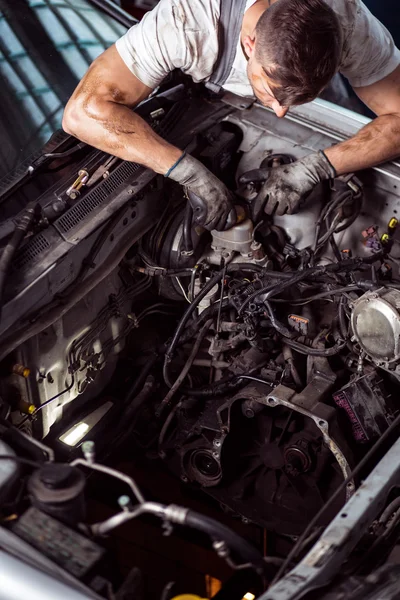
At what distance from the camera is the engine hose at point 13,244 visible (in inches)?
75.9

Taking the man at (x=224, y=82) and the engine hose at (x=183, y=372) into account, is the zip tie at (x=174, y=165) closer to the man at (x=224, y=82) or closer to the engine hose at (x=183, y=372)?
the man at (x=224, y=82)

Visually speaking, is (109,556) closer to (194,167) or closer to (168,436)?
(168,436)

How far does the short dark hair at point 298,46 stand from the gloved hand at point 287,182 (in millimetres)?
338

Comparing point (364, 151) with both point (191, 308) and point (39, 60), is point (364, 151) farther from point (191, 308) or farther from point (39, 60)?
point (39, 60)

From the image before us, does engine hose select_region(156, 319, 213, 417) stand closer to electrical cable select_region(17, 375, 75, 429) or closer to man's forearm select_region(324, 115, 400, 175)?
electrical cable select_region(17, 375, 75, 429)

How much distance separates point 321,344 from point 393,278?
0.40m

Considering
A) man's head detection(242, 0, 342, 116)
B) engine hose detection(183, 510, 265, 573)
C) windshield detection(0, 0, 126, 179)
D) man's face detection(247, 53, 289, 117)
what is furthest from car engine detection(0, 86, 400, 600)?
engine hose detection(183, 510, 265, 573)

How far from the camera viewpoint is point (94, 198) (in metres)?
2.25

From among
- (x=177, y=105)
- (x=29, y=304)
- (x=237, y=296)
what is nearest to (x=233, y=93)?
(x=177, y=105)

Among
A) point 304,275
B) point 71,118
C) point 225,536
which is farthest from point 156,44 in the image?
point 225,536

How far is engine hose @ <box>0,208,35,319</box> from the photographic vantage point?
1928mm

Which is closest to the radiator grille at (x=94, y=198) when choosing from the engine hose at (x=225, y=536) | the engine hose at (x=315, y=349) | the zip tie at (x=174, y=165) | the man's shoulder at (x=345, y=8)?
the zip tie at (x=174, y=165)

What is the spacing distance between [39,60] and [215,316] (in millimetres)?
1200

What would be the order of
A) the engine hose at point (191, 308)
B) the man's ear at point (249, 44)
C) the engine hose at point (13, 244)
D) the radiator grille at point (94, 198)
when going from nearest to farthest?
1. the engine hose at point (13, 244)
2. the radiator grille at point (94, 198)
3. the man's ear at point (249, 44)
4. the engine hose at point (191, 308)
